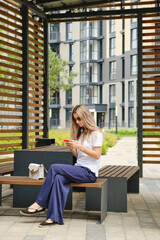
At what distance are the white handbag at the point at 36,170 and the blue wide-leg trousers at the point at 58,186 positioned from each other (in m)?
0.29

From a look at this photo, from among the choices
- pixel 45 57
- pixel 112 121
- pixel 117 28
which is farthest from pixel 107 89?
pixel 45 57

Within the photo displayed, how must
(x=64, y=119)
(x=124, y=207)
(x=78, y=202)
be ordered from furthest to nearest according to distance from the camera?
(x=64, y=119) → (x=78, y=202) → (x=124, y=207)

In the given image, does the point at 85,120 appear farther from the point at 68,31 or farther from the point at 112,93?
the point at 68,31

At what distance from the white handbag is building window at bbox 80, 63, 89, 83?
45.3 metres

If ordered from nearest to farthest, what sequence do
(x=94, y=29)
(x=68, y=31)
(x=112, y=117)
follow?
1. (x=112, y=117)
2. (x=94, y=29)
3. (x=68, y=31)

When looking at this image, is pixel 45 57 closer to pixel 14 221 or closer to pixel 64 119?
pixel 14 221

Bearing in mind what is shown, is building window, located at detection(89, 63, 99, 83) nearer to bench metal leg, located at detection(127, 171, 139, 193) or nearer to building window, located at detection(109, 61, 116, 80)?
building window, located at detection(109, 61, 116, 80)

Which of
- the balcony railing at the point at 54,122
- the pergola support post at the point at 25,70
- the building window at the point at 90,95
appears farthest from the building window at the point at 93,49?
the pergola support post at the point at 25,70

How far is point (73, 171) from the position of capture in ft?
17.6

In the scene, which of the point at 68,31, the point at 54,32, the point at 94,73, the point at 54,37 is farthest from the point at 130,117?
the point at 54,32

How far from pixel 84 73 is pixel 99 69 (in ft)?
6.42

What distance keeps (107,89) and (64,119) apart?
699 cm

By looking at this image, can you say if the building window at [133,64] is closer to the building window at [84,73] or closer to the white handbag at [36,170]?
the building window at [84,73]

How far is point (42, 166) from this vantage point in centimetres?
562
